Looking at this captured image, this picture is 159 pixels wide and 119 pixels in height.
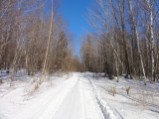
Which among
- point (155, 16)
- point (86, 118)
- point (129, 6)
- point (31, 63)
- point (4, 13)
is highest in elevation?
point (129, 6)

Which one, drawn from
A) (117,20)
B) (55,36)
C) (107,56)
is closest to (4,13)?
(117,20)

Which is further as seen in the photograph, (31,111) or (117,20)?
(117,20)

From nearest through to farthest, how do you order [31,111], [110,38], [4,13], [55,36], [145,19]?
[31,111] < [4,13] < [145,19] < [110,38] < [55,36]

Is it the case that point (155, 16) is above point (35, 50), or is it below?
above

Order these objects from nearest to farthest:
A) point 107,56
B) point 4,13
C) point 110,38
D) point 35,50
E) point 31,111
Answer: point 31,111
point 4,13
point 110,38
point 35,50
point 107,56

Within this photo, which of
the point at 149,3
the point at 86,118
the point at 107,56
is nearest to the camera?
the point at 86,118

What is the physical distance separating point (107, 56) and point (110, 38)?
17082 mm

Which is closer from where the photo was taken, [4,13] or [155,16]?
[4,13]

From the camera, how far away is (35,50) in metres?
34.7

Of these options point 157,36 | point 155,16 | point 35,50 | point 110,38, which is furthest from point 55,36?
point 155,16

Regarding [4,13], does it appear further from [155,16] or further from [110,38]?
[110,38]

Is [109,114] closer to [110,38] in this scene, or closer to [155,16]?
[155,16]

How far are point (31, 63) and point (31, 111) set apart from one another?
26254 millimetres

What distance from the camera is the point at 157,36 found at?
2878 cm
